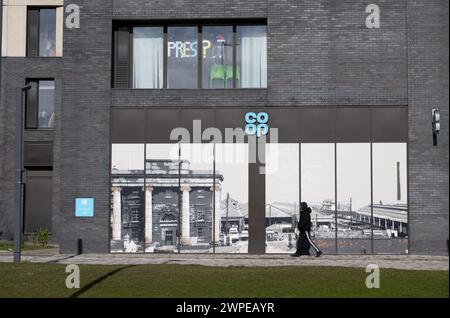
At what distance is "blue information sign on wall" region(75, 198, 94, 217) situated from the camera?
2225cm

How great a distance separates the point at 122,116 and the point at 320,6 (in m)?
7.61

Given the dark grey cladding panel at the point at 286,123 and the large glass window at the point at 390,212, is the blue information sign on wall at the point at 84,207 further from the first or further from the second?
the large glass window at the point at 390,212

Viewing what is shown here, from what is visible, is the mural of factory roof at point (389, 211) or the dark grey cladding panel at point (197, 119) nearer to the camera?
the mural of factory roof at point (389, 211)

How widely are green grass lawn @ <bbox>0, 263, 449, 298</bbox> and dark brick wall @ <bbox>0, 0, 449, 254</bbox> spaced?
5.70m

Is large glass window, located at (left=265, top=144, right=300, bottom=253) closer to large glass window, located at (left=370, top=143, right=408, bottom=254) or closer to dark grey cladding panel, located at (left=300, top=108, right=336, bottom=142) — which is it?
dark grey cladding panel, located at (left=300, top=108, right=336, bottom=142)

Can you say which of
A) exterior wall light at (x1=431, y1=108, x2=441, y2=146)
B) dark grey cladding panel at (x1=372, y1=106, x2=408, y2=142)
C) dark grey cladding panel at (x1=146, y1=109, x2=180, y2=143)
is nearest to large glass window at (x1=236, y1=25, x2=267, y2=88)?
dark grey cladding panel at (x1=146, y1=109, x2=180, y2=143)

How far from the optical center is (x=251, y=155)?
22000mm

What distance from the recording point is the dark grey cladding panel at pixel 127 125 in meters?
22.4

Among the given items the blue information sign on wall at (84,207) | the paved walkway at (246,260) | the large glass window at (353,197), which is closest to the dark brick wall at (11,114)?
the paved walkway at (246,260)

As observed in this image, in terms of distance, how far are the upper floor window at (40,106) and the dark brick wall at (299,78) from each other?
7599 millimetres

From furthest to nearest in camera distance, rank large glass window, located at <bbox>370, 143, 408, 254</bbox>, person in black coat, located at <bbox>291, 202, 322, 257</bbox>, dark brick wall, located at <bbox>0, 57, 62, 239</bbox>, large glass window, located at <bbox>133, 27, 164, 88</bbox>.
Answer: dark brick wall, located at <bbox>0, 57, 62, 239</bbox> → large glass window, located at <bbox>133, 27, 164, 88</bbox> → large glass window, located at <bbox>370, 143, 408, 254</bbox> → person in black coat, located at <bbox>291, 202, 322, 257</bbox>

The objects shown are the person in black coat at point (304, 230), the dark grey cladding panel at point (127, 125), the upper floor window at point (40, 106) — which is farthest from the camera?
the upper floor window at point (40, 106)

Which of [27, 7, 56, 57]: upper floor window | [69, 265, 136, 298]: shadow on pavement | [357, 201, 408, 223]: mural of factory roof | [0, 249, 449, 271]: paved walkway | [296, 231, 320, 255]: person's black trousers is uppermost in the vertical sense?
[27, 7, 56, 57]: upper floor window

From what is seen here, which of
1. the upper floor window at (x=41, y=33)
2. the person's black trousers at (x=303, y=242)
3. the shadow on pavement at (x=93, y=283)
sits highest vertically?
the upper floor window at (x=41, y=33)
